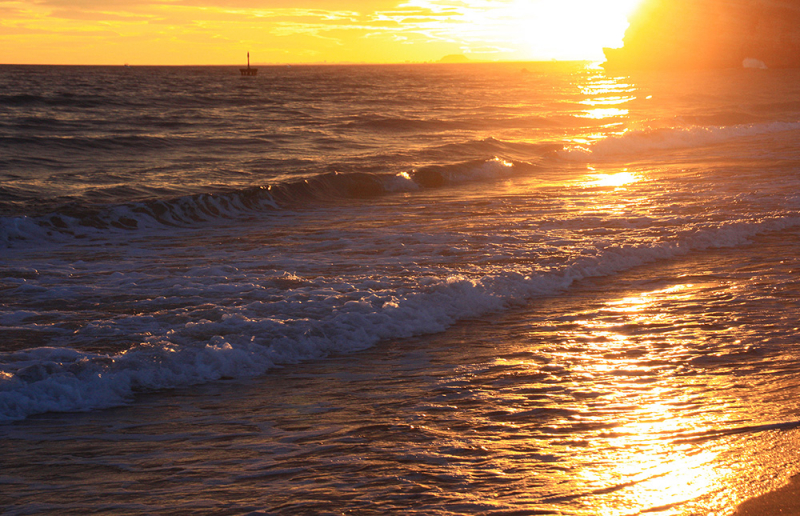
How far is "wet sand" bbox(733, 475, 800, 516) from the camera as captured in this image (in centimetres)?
275

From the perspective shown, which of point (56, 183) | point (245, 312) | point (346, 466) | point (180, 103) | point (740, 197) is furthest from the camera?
point (180, 103)

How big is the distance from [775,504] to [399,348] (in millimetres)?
3131

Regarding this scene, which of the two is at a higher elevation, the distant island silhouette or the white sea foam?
→ the distant island silhouette

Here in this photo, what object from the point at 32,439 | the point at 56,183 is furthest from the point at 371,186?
the point at 32,439

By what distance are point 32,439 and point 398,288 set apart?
3.65 metres

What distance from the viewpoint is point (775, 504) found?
9.18ft

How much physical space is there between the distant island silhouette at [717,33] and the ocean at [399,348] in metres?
89.2

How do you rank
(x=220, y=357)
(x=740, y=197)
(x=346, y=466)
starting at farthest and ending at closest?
(x=740, y=197) < (x=220, y=357) < (x=346, y=466)

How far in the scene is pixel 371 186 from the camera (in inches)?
600

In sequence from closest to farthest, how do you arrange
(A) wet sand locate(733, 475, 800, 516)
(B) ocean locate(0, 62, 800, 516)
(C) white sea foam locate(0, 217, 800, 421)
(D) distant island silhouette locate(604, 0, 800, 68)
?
(A) wet sand locate(733, 475, 800, 516), (B) ocean locate(0, 62, 800, 516), (C) white sea foam locate(0, 217, 800, 421), (D) distant island silhouette locate(604, 0, 800, 68)

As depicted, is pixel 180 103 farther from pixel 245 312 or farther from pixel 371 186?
pixel 245 312

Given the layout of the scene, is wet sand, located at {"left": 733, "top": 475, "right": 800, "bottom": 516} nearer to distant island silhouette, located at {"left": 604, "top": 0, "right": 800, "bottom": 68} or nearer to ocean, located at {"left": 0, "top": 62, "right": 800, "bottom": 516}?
ocean, located at {"left": 0, "top": 62, "right": 800, "bottom": 516}

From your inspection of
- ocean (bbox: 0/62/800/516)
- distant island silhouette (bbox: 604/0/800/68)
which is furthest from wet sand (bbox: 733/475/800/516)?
distant island silhouette (bbox: 604/0/800/68)

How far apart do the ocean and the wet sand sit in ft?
0.20
